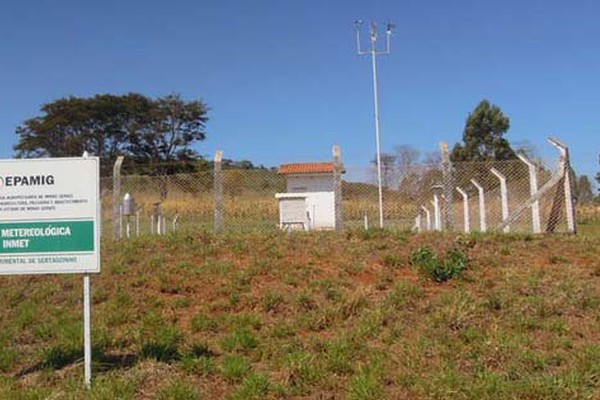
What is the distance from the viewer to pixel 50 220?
211 inches

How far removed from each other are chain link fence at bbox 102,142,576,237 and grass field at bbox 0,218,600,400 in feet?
5.90

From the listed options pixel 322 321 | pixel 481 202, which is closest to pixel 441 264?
pixel 322 321

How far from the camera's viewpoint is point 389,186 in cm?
1409

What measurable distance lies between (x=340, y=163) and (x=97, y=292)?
5552mm

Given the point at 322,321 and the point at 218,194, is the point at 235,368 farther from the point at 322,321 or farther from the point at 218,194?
the point at 218,194

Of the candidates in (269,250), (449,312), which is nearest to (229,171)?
(269,250)

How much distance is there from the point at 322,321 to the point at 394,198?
27.0ft

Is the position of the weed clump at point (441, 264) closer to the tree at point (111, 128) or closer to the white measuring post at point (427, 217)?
the white measuring post at point (427, 217)

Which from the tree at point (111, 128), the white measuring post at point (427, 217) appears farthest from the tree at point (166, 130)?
the white measuring post at point (427, 217)

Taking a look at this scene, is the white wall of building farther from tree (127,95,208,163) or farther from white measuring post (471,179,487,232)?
tree (127,95,208,163)

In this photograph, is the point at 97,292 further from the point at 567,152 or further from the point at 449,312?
the point at 567,152

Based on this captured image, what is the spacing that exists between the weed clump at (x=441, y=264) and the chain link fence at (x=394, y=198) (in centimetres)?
343

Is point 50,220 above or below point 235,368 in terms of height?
above

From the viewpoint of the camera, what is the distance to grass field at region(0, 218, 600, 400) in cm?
516
